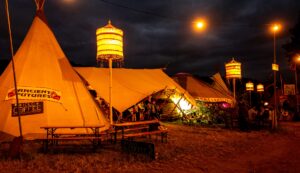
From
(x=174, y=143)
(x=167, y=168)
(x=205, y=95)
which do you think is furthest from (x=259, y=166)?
(x=205, y=95)

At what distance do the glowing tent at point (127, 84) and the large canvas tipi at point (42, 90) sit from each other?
2.97 meters

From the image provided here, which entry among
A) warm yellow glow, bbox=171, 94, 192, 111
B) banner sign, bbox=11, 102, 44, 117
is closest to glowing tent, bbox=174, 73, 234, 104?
warm yellow glow, bbox=171, 94, 192, 111

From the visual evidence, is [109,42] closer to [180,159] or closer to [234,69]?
[180,159]

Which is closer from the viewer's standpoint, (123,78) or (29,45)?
(29,45)

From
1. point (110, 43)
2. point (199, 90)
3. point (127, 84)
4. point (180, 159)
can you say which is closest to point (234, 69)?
point (127, 84)

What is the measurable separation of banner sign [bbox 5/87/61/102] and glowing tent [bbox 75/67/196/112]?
12.2 ft

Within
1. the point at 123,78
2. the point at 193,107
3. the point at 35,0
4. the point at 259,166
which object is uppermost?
the point at 35,0

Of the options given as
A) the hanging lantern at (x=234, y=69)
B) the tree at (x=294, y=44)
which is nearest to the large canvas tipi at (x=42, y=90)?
the hanging lantern at (x=234, y=69)

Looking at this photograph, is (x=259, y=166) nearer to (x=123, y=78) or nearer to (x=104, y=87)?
(x=104, y=87)

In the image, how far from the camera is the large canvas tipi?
417 inches

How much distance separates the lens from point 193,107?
18594mm

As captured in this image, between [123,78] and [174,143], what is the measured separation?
7508 millimetres

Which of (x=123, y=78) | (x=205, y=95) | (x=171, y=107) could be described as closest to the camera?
(x=123, y=78)

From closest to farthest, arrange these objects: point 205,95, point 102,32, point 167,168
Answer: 1. point 167,168
2. point 102,32
3. point 205,95
